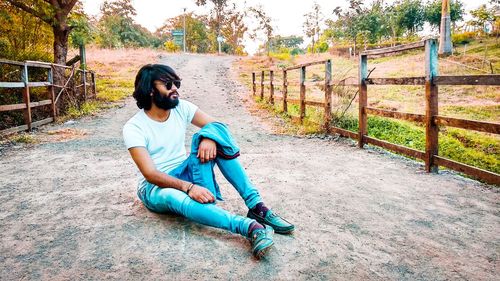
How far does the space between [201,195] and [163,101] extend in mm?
690

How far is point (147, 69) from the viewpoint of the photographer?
8.13 feet

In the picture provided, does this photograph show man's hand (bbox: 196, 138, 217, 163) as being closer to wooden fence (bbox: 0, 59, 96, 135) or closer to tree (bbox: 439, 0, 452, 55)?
wooden fence (bbox: 0, 59, 96, 135)

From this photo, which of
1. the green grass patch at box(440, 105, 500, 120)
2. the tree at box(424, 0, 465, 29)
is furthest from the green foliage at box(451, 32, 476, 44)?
the green grass patch at box(440, 105, 500, 120)

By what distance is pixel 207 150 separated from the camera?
2.32m

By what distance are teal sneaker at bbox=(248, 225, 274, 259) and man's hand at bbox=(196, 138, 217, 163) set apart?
0.54m

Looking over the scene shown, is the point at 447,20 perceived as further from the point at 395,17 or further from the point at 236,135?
the point at 236,135

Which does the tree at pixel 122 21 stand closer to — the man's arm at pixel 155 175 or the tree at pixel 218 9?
the tree at pixel 218 9

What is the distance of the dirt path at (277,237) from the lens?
2.02m

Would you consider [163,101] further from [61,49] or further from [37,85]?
[61,49]

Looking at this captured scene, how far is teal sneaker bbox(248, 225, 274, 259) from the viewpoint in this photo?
202 centimetres

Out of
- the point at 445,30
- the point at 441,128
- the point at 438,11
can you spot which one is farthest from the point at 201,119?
the point at 438,11

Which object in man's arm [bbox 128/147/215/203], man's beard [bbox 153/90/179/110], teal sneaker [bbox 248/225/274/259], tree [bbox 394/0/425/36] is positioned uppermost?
tree [bbox 394/0/425/36]

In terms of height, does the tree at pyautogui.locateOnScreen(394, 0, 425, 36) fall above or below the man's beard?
above

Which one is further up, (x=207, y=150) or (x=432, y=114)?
(x=432, y=114)
